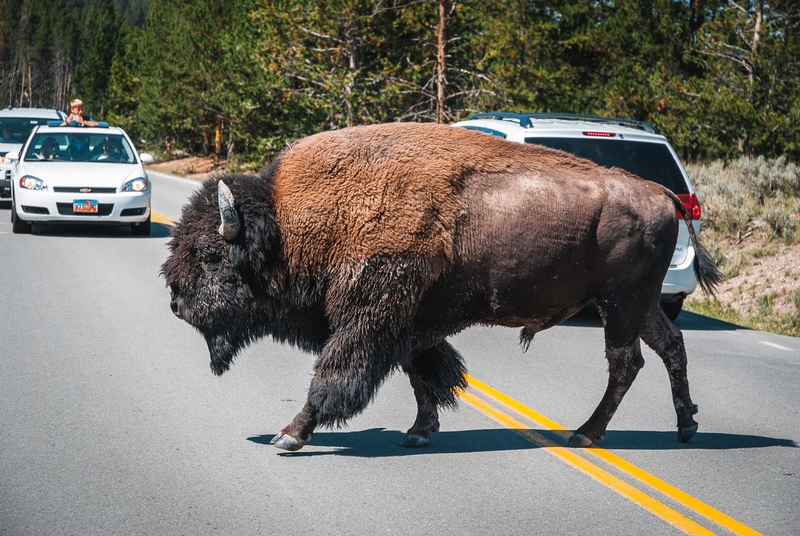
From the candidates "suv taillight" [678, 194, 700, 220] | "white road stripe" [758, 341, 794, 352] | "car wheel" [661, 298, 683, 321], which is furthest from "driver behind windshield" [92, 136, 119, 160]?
"white road stripe" [758, 341, 794, 352]

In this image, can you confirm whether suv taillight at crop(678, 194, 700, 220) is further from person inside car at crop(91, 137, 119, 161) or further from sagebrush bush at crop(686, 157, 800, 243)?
person inside car at crop(91, 137, 119, 161)

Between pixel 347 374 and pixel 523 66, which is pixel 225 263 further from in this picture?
pixel 523 66

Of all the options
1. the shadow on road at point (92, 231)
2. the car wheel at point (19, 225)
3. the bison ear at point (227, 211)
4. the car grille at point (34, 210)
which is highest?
the bison ear at point (227, 211)

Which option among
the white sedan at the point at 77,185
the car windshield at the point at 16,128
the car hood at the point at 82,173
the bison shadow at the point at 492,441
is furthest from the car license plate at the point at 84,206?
the bison shadow at the point at 492,441

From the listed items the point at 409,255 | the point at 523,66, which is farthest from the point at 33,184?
the point at 523,66

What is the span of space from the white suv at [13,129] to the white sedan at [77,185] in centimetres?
382

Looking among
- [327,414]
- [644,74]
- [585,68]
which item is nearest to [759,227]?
[644,74]

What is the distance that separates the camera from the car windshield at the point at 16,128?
21062 millimetres

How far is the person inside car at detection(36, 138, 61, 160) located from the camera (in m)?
16.0

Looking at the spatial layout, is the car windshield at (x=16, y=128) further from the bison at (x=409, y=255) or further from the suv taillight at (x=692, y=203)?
the bison at (x=409, y=255)

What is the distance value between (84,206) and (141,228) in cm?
128

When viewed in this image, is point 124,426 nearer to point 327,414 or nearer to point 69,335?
point 327,414

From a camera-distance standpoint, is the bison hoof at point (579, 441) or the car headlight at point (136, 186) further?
the car headlight at point (136, 186)

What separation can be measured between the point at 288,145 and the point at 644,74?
19.8 metres
